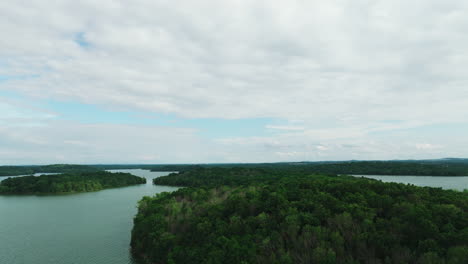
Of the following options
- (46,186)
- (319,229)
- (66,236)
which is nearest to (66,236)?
(66,236)

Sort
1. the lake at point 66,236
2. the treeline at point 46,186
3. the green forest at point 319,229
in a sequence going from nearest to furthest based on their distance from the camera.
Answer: the green forest at point 319,229 < the lake at point 66,236 < the treeline at point 46,186

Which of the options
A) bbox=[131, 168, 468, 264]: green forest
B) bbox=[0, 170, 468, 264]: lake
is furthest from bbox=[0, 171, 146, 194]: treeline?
bbox=[131, 168, 468, 264]: green forest

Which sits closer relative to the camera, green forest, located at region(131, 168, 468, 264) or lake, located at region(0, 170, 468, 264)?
green forest, located at region(131, 168, 468, 264)

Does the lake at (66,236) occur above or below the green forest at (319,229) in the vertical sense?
below

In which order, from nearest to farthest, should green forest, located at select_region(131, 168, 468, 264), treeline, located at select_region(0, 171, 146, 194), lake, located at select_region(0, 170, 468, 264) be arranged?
1. green forest, located at select_region(131, 168, 468, 264)
2. lake, located at select_region(0, 170, 468, 264)
3. treeline, located at select_region(0, 171, 146, 194)

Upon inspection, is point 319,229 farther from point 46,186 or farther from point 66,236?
point 46,186

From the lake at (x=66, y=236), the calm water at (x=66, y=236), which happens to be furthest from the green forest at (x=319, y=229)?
the lake at (x=66, y=236)

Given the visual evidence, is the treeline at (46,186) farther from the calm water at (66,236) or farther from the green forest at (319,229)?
the green forest at (319,229)

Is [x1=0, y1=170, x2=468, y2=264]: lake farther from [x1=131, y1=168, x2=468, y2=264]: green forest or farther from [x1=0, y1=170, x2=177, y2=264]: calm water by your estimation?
[x1=131, y1=168, x2=468, y2=264]: green forest

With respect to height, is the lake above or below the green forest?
below
